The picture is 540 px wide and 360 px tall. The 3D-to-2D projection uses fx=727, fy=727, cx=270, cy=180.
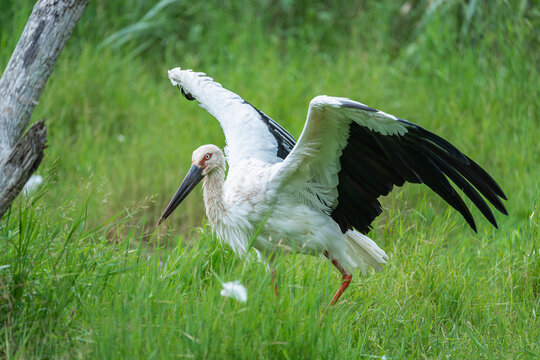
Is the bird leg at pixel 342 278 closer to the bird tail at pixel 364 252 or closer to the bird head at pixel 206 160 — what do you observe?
the bird tail at pixel 364 252

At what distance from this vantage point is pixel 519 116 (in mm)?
6078

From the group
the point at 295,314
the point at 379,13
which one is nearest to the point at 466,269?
the point at 295,314

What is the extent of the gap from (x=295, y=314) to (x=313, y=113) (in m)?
0.99

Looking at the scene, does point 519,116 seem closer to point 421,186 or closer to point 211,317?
point 421,186

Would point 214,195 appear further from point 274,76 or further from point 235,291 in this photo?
point 274,76

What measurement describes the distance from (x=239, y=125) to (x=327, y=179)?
0.93m

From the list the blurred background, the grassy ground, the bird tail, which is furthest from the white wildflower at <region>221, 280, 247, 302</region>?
the blurred background

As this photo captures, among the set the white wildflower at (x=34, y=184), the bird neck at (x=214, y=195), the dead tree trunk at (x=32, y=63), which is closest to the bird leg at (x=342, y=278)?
the bird neck at (x=214, y=195)

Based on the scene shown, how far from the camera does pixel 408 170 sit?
358 cm

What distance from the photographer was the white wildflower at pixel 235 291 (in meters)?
2.85

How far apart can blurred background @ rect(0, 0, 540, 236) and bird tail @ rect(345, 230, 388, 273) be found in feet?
2.57

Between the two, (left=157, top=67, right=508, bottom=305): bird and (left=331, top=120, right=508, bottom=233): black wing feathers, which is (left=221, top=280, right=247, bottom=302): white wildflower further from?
(left=331, top=120, right=508, bottom=233): black wing feathers

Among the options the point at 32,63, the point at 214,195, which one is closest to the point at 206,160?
the point at 214,195

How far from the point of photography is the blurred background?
19.4 feet
